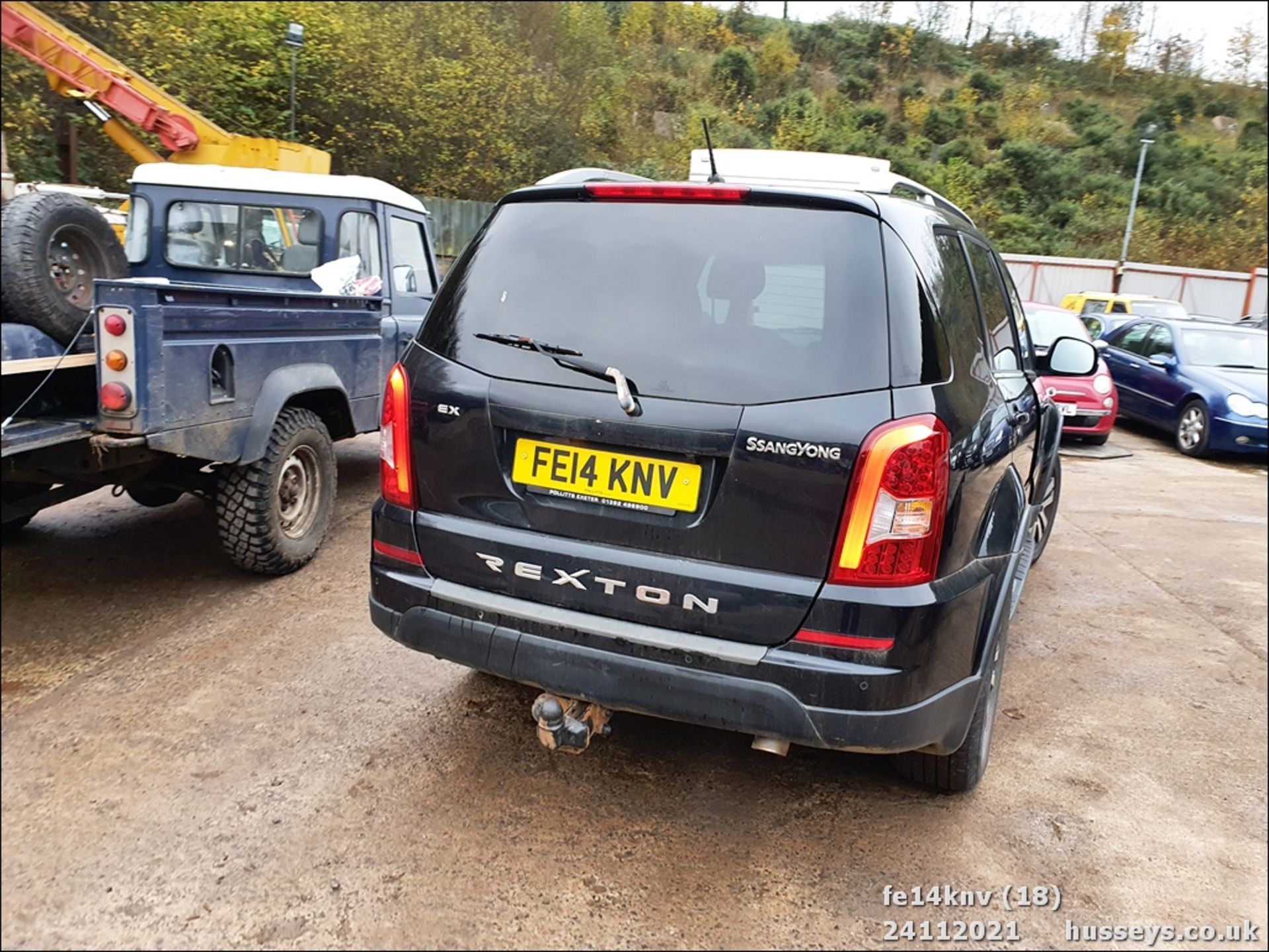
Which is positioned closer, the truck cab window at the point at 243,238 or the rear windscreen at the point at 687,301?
the rear windscreen at the point at 687,301

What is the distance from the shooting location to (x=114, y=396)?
3164mm

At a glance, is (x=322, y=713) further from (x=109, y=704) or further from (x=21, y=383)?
(x=21, y=383)

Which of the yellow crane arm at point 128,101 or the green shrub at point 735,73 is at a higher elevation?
the green shrub at point 735,73

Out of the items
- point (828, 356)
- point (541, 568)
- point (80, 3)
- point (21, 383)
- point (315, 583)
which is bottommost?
point (315, 583)

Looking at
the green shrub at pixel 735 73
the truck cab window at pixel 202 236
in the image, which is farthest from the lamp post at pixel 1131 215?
the truck cab window at pixel 202 236

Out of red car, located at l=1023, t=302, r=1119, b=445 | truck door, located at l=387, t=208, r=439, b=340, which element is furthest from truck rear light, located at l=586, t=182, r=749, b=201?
red car, located at l=1023, t=302, r=1119, b=445

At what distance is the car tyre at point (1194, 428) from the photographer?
9.59 meters

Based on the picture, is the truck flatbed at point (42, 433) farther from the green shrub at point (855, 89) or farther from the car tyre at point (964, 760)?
the green shrub at point (855, 89)

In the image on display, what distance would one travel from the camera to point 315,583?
14.0 ft

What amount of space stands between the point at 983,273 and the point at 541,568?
2217 mm

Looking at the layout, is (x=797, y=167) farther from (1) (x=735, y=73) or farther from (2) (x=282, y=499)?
(1) (x=735, y=73)

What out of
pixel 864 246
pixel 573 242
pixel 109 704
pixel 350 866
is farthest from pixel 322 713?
pixel 864 246

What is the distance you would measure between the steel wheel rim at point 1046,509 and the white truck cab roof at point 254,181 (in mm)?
4505

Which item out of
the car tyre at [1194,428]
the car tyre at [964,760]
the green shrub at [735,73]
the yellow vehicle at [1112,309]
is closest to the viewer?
the car tyre at [964,760]
